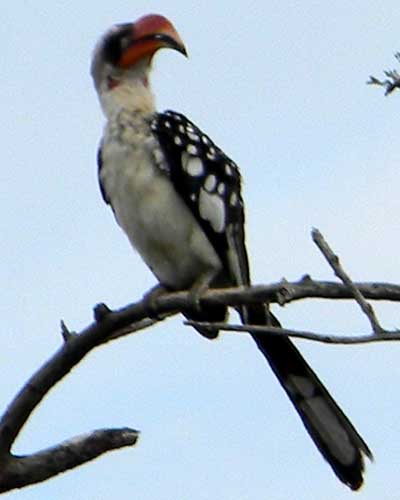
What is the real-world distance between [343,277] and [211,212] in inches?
63.4

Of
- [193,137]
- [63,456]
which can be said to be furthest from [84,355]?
[193,137]

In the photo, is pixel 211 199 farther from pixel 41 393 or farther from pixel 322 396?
pixel 41 393

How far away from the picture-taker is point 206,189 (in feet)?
16.3

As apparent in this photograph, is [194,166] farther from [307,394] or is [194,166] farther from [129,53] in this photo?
[307,394]

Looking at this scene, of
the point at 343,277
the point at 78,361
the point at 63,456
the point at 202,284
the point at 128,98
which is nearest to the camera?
the point at 343,277

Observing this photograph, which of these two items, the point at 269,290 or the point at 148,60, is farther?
the point at 148,60

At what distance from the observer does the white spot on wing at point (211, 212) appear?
4914mm

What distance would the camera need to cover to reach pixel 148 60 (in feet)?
17.2

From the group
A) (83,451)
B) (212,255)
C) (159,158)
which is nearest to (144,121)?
(159,158)

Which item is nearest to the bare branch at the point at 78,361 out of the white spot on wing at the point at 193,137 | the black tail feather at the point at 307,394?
→ the black tail feather at the point at 307,394

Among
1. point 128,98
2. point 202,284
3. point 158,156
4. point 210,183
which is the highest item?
point 128,98

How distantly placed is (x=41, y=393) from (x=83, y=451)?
0.68ft

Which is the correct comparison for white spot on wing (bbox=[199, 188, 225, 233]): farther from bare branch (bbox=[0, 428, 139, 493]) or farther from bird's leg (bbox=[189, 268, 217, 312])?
bare branch (bbox=[0, 428, 139, 493])

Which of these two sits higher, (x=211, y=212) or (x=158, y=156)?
(x=158, y=156)
